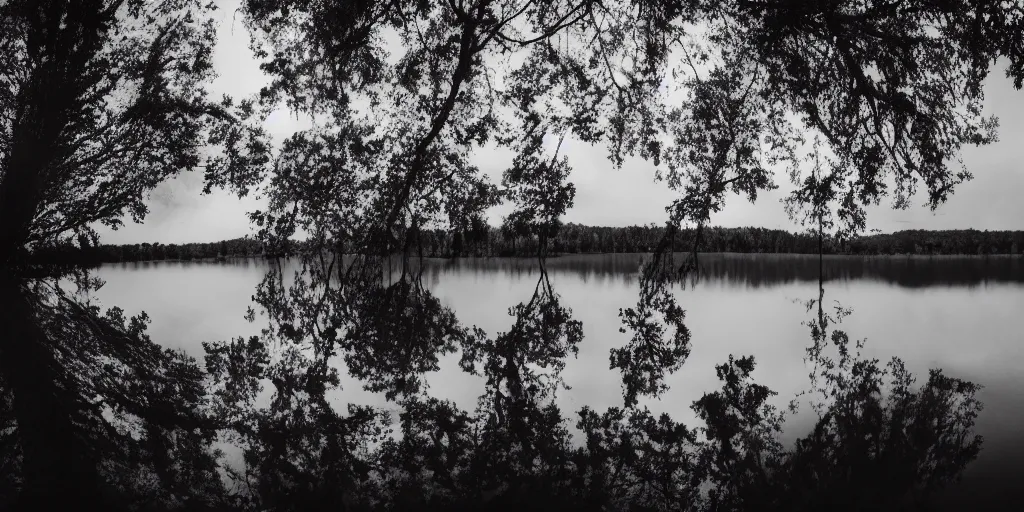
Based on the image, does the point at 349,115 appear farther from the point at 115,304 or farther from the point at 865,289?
the point at 865,289

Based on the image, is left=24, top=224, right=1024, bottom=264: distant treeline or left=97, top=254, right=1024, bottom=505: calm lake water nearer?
left=97, top=254, right=1024, bottom=505: calm lake water

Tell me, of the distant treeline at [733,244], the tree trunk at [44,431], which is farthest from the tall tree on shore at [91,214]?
the distant treeline at [733,244]

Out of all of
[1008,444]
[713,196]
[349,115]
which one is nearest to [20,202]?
[349,115]

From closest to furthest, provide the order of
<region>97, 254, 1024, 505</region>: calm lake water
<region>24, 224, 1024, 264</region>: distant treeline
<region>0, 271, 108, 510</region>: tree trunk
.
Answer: <region>0, 271, 108, 510</region>: tree trunk
<region>97, 254, 1024, 505</region>: calm lake water
<region>24, 224, 1024, 264</region>: distant treeline

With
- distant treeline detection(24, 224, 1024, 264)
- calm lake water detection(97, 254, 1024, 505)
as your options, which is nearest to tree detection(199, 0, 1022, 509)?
calm lake water detection(97, 254, 1024, 505)

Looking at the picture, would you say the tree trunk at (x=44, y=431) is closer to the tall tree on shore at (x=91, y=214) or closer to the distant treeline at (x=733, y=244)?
the tall tree on shore at (x=91, y=214)

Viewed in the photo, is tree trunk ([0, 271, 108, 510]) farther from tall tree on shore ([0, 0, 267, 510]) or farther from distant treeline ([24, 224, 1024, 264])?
distant treeline ([24, 224, 1024, 264])

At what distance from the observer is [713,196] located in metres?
15.6

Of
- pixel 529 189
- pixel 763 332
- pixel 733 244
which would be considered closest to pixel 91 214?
pixel 529 189

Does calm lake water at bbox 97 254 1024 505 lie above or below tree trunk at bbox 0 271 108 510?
below

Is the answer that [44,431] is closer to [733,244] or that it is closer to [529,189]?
[529,189]

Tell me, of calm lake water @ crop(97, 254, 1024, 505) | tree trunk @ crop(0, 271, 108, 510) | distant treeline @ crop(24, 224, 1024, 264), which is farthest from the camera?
distant treeline @ crop(24, 224, 1024, 264)

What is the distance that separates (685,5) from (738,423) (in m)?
11.4

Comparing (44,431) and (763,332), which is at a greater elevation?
(44,431)
